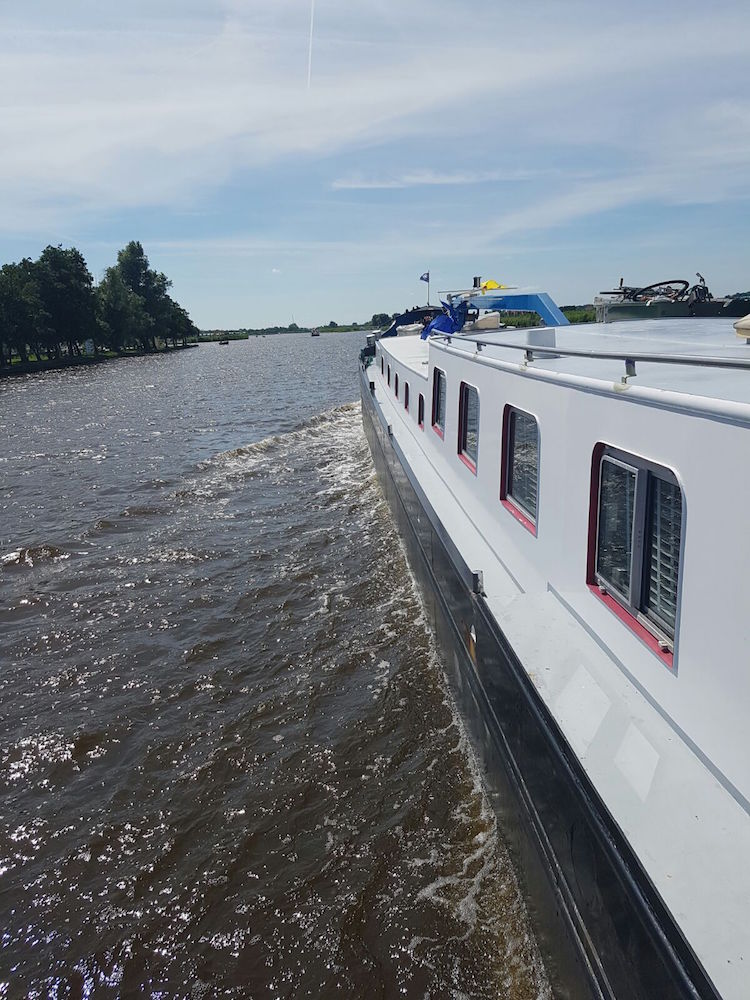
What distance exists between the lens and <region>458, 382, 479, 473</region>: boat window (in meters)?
6.90

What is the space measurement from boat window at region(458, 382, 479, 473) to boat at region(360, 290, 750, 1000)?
3.41 ft

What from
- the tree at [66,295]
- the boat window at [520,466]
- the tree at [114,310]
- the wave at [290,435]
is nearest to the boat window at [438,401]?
the boat window at [520,466]

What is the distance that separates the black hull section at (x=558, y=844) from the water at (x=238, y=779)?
0.48 m

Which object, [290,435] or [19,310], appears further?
[19,310]

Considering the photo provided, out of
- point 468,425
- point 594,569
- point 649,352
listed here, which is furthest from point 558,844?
point 468,425

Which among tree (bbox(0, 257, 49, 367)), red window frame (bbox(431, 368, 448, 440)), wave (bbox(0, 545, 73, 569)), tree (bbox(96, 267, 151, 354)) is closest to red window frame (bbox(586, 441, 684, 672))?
red window frame (bbox(431, 368, 448, 440))

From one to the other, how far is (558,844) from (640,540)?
155cm

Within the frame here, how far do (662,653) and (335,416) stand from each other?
2087 cm

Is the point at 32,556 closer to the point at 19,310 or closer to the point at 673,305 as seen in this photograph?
the point at 673,305

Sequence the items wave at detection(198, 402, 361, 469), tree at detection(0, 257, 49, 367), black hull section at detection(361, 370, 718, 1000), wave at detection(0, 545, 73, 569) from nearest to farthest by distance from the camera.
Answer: black hull section at detection(361, 370, 718, 1000)
wave at detection(0, 545, 73, 569)
wave at detection(198, 402, 361, 469)
tree at detection(0, 257, 49, 367)

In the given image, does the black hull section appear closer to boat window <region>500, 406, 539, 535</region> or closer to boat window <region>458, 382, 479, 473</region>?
boat window <region>500, 406, 539, 535</region>

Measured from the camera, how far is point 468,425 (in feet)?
23.5

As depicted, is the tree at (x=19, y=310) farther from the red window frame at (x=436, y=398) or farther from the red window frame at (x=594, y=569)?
the red window frame at (x=594, y=569)

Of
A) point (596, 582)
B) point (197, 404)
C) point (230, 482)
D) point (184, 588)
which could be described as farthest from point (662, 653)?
point (197, 404)
